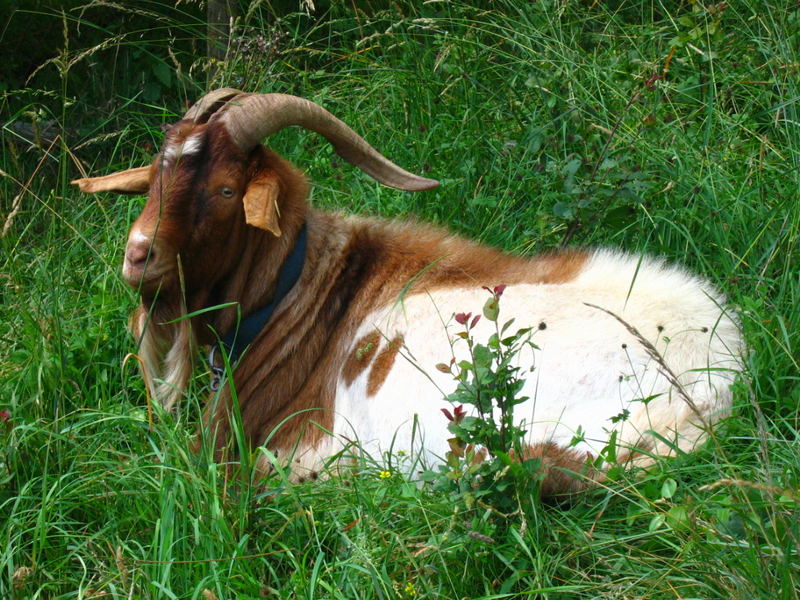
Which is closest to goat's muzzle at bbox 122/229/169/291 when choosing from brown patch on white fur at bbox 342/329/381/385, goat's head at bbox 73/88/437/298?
goat's head at bbox 73/88/437/298

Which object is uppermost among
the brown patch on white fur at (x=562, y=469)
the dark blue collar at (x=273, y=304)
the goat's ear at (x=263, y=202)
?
the goat's ear at (x=263, y=202)

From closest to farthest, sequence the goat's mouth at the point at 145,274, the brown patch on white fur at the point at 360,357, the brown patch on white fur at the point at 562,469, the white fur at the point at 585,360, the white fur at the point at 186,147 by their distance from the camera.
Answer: the brown patch on white fur at the point at 562,469 < the white fur at the point at 585,360 < the goat's mouth at the point at 145,274 < the white fur at the point at 186,147 < the brown patch on white fur at the point at 360,357

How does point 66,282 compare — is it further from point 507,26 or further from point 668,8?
point 668,8

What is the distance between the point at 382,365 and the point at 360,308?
12.8 inches

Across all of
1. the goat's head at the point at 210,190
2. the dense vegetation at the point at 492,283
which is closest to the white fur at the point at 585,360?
the dense vegetation at the point at 492,283

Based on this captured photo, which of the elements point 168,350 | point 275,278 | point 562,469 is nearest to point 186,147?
point 275,278

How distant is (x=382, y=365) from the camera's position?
378 cm

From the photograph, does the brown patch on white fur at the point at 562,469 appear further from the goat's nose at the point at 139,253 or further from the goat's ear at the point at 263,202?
the goat's nose at the point at 139,253

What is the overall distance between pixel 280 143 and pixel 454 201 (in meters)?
1.13

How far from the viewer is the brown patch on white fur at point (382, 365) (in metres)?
3.75

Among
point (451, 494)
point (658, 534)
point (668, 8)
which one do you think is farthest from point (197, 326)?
point (668, 8)

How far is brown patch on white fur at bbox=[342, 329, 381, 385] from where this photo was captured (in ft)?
12.6

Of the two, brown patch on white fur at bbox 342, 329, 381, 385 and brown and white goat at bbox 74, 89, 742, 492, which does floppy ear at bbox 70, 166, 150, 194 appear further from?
brown patch on white fur at bbox 342, 329, 381, 385

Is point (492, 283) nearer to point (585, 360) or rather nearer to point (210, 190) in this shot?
point (585, 360)
